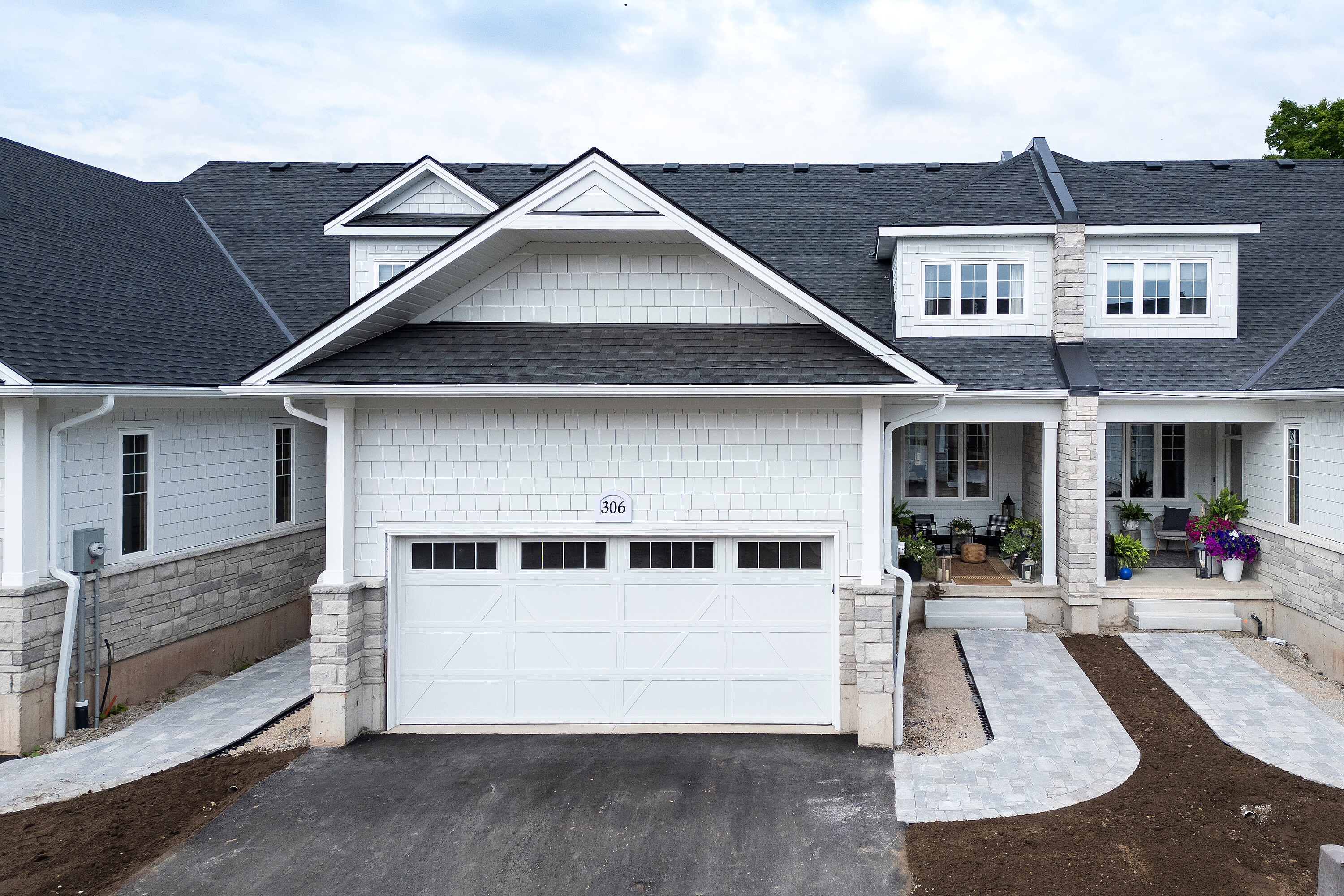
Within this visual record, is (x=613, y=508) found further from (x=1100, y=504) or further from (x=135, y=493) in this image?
(x=1100, y=504)

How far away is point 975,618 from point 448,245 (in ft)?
31.1

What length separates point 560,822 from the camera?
21.2ft

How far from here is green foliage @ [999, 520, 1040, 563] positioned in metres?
12.6

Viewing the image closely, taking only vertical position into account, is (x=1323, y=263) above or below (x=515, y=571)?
above

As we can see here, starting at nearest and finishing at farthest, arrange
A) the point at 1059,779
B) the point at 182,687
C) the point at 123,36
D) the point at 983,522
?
1. the point at 1059,779
2. the point at 182,687
3. the point at 983,522
4. the point at 123,36

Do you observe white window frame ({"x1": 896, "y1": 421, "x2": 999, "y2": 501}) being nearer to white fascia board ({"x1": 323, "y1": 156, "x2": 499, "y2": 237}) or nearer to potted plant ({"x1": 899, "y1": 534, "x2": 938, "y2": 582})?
potted plant ({"x1": 899, "y1": 534, "x2": 938, "y2": 582})

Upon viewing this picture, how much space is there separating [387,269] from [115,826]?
8514mm

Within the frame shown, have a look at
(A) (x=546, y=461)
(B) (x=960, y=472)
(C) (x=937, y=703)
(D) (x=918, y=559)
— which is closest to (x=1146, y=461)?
(B) (x=960, y=472)

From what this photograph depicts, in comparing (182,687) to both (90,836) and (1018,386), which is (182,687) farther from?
(1018,386)

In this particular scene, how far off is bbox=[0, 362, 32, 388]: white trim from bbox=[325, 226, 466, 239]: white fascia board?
5.01 metres

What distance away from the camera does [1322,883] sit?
4738 mm

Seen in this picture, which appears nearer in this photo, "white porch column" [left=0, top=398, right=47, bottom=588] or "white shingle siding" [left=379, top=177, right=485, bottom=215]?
"white porch column" [left=0, top=398, right=47, bottom=588]

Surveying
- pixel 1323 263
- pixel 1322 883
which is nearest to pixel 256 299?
pixel 1322 883

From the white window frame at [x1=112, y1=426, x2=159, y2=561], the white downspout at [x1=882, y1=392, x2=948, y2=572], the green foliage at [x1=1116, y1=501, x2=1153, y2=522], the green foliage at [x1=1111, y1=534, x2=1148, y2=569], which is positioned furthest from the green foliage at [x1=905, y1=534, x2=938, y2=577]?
the white window frame at [x1=112, y1=426, x2=159, y2=561]
